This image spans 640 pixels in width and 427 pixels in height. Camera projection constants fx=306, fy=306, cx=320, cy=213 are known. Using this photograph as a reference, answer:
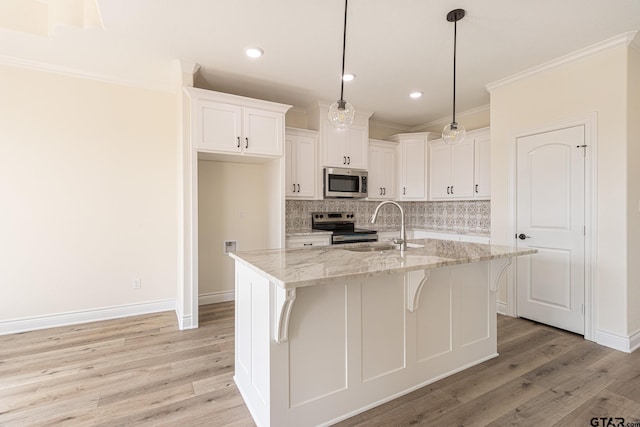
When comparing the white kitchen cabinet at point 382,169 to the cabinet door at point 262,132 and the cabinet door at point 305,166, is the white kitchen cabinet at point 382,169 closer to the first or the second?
the cabinet door at point 305,166

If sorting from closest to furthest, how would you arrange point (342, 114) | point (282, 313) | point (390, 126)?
point (282, 313)
point (342, 114)
point (390, 126)

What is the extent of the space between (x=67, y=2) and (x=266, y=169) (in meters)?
2.39

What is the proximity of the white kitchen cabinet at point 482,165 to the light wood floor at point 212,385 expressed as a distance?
1.82m

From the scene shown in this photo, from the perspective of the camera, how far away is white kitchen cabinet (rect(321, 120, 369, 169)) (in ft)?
14.0

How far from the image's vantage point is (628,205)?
2.59m

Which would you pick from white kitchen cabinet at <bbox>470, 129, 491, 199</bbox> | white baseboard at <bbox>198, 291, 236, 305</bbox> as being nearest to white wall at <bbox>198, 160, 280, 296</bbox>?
white baseboard at <bbox>198, 291, 236, 305</bbox>

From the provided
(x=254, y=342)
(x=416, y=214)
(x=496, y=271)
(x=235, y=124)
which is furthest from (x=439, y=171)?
(x=254, y=342)

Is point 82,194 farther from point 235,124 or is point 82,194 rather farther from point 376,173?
point 376,173

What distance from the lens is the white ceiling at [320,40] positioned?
2.22 m

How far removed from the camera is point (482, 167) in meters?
4.08

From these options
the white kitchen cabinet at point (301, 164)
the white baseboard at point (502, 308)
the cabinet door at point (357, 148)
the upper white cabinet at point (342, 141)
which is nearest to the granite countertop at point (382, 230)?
the white kitchen cabinet at point (301, 164)

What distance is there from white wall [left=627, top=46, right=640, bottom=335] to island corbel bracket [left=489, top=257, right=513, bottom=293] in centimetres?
120

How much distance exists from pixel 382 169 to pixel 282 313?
3713 mm

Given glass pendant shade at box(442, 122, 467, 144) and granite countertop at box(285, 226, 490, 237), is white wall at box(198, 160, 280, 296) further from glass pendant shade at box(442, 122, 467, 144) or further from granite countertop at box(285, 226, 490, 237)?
glass pendant shade at box(442, 122, 467, 144)
